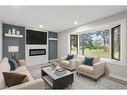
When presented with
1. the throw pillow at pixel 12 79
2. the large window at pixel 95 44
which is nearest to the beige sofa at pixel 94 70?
the large window at pixel 95 44

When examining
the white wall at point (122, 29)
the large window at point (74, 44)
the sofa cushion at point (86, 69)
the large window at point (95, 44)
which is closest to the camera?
the white wall at point (122, 29)

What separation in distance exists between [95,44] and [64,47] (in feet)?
7.20

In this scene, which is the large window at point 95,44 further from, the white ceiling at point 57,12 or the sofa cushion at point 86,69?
the sofa cushion at point 86,69

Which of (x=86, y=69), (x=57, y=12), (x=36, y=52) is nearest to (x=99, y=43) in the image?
(x=86, y=69)

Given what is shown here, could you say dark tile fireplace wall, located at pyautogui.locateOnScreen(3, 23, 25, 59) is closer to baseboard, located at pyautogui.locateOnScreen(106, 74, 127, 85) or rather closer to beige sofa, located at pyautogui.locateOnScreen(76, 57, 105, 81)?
beige sofa, located at pyautogui.locateOnScreen(76, 57, 105, 81)

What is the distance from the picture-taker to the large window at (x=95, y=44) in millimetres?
3988

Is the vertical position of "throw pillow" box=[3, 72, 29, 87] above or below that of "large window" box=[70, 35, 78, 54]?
below

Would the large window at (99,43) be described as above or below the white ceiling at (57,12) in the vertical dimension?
below

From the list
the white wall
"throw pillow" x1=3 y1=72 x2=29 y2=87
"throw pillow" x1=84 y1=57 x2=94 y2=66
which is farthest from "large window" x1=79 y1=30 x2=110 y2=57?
"throw pillow" x1=3 y1=72 x2=29 y2=87

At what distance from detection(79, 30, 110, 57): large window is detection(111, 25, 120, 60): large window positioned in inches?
11.4

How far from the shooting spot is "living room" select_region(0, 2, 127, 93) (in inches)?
96.0

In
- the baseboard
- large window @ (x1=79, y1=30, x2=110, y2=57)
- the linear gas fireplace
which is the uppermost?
large window @ (x1=79, y1=30, x2=110, y2=57)

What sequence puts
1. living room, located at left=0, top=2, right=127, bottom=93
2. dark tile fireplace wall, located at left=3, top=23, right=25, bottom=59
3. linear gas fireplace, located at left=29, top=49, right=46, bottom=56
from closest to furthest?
living room, located at left=0, top=2, right=127, bottom=93 → dark tile fireplace wall, located at left=3, top=23, right=25, bottom=59 → linear gas fireplace, located at left=29, top=49, right=46, bottom=56

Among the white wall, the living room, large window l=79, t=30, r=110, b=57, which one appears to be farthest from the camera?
large window l=79, t=30, r=110, b=57
